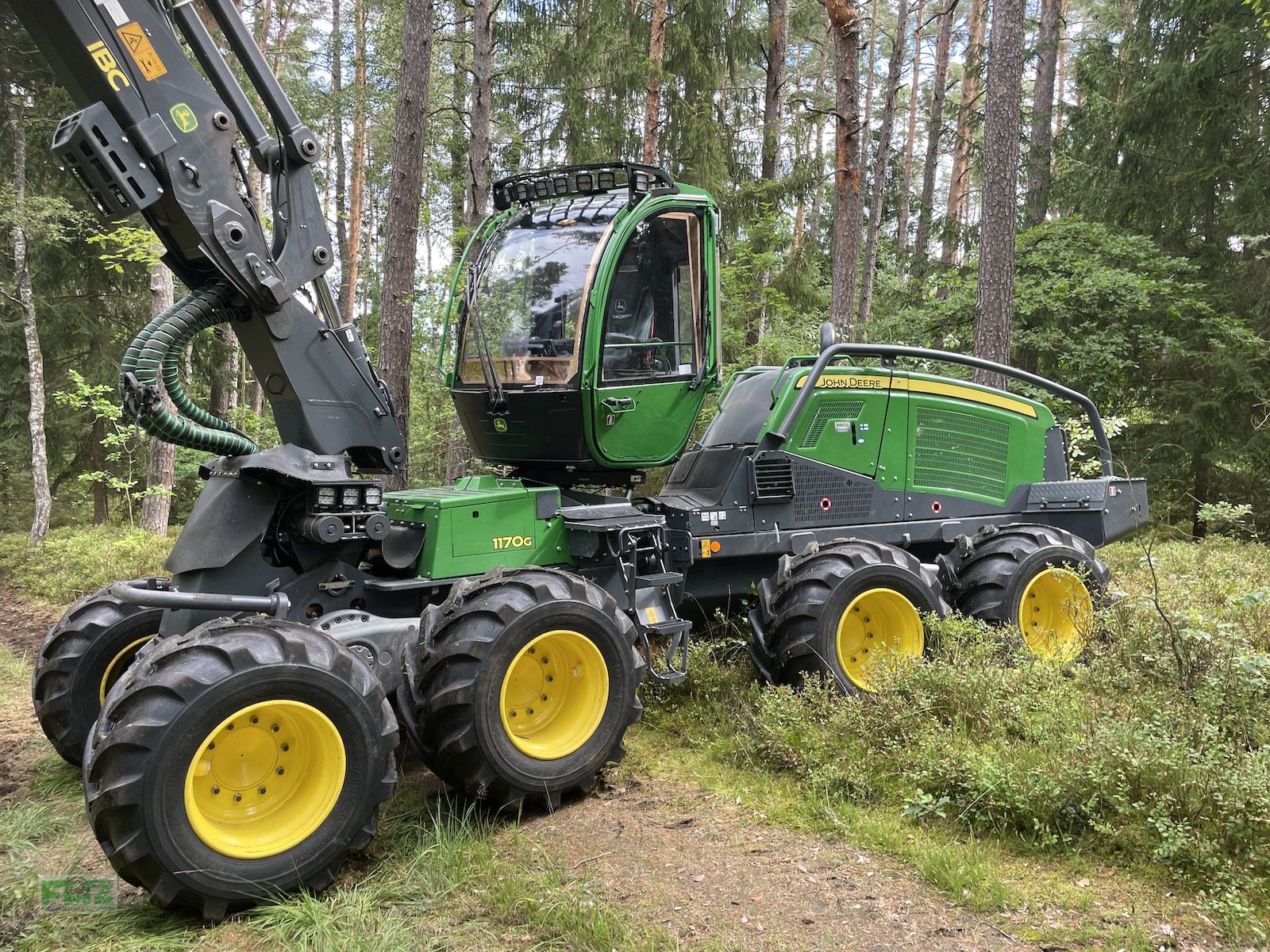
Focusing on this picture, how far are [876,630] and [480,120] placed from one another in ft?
31.2

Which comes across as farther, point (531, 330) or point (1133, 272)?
point (1133, 272)

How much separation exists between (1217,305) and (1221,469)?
2.30m

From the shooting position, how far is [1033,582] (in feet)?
19.8

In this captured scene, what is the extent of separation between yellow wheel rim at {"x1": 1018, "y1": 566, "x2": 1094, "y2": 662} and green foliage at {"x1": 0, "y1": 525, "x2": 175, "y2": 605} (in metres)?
8.36

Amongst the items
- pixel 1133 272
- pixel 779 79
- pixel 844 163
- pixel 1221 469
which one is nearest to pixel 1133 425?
pixel 1221 469

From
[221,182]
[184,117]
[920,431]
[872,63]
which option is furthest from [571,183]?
[872,63]

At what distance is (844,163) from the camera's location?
39.7ft

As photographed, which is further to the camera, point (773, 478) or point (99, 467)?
point (99, 467)

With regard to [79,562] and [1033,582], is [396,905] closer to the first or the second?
[1033,582]

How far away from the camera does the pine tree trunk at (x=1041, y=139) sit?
15852 mm

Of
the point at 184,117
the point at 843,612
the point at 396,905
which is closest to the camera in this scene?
the point at 396,905

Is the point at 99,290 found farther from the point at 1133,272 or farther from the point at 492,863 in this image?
the point at 1133,272

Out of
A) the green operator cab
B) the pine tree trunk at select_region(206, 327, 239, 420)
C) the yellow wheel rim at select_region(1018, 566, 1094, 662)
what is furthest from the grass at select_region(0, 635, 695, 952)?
the pine tree trunk at select_region(206, 327, 239, 420)

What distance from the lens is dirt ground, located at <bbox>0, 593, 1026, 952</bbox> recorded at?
3.14m
